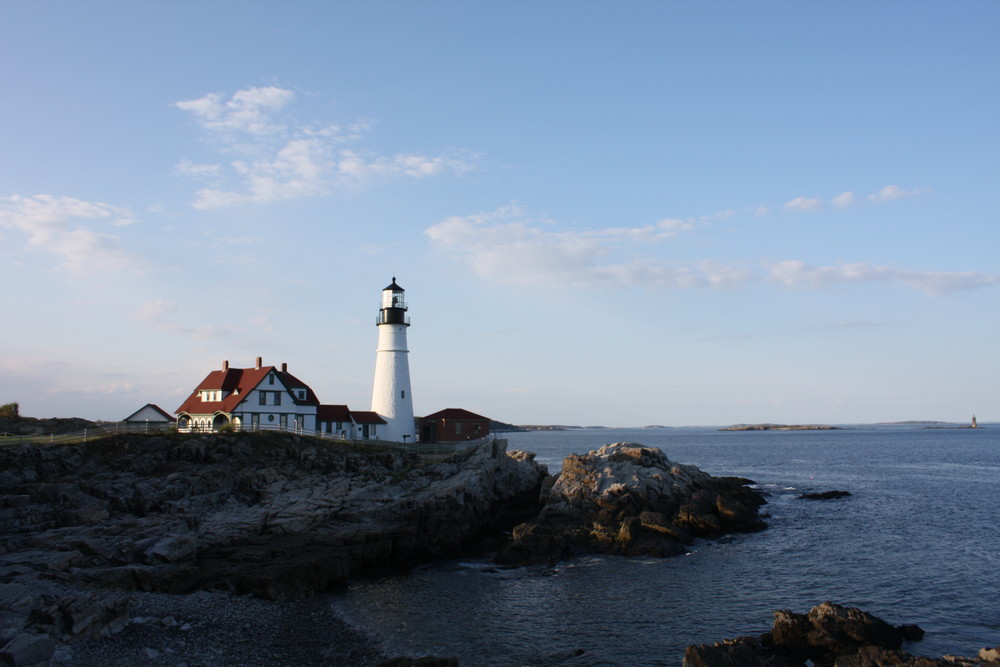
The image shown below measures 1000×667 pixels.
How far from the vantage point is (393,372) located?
52.7 meters

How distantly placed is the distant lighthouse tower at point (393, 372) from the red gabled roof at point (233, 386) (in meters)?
5.36

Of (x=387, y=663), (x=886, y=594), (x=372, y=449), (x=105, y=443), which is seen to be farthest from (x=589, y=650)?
(x=105, y=443)

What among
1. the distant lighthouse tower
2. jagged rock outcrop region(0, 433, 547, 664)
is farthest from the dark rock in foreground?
the distant lighthouse tower

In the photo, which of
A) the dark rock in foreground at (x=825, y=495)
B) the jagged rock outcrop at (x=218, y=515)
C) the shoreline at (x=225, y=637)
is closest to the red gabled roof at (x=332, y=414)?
the jagged rock outcrop at (x=218, y=515)

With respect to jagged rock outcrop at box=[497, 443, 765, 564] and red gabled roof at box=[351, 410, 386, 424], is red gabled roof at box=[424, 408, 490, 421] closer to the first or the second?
red gabled roof at box=[351, 410, 386, 424]

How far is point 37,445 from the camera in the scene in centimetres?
3381

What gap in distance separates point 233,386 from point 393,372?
12056mm

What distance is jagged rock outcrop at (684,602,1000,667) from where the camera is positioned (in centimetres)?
1612

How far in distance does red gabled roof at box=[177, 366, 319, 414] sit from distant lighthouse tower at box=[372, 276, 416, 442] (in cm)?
536

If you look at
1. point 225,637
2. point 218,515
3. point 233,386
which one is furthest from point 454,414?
point 225,637

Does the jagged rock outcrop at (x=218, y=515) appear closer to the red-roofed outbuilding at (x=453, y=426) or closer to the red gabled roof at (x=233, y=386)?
the red gabled roof at (x=233, y=386)

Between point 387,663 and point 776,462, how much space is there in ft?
276

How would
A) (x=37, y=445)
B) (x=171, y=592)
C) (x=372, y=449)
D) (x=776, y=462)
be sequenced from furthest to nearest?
1. (x=776, y=462)
2. (x=372, y=449)
3. (x=37, y=445)
4. (x=171, y=592)

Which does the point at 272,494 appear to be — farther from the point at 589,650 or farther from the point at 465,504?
the point at 589,650
